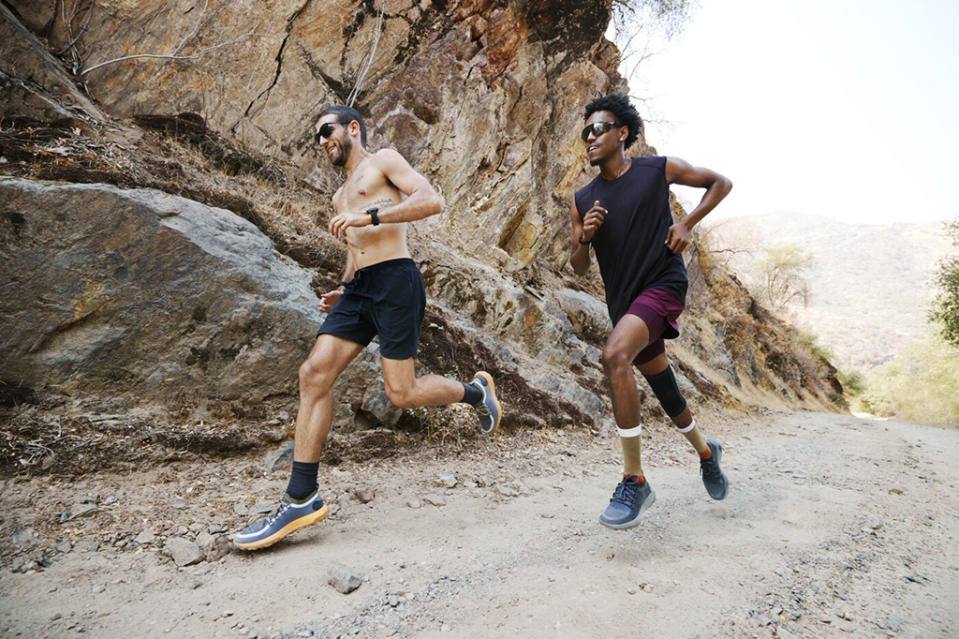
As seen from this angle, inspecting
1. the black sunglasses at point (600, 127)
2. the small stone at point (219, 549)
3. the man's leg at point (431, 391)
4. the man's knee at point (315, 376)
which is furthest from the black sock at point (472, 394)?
the black sunglasses at point (600, 127)

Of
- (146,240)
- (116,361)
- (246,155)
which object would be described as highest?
(246,155)

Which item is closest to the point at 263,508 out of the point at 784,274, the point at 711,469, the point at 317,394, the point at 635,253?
the point at 317,394

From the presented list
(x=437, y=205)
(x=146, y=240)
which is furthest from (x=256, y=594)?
(x=146, y=240)

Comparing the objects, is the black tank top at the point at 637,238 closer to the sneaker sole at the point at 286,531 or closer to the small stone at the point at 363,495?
the small stone at the point at 363,495

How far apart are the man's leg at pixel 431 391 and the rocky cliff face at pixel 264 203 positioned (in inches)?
37.2

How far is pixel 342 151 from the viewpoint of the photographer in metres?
3.09

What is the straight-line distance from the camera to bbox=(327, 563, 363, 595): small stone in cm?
206

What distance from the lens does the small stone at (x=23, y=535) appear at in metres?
2.31

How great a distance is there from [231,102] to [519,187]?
4755 mm

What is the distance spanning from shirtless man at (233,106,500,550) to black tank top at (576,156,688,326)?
110 centimetres

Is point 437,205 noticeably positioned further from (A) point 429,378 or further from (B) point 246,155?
(B) point 246,155

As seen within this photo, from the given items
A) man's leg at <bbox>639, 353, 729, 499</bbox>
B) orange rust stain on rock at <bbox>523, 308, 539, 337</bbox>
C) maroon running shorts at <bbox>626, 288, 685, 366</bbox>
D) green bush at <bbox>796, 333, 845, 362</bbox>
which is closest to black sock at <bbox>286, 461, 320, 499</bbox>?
maroon running shorts at <bbox>626, 288, 685, 366</bbox>

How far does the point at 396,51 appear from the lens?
8.16m

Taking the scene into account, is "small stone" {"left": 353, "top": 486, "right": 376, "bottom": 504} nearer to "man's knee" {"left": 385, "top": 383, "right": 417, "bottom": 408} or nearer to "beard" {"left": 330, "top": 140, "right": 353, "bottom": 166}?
"man's knee" {"left": 385, "top": 383, "right": 417, "bottom": 408}
